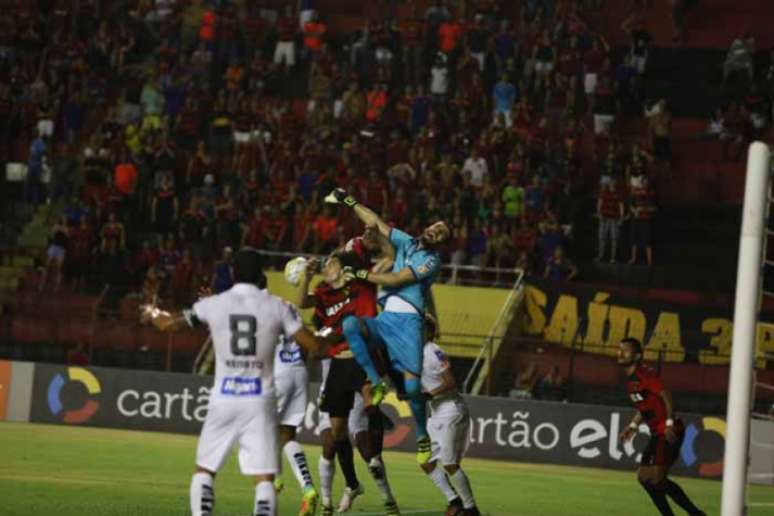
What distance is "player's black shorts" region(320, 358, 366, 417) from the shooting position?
56.6 feet

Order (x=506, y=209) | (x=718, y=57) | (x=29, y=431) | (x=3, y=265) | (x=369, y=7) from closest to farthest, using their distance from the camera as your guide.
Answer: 1. (x=29, y=431)
2. (x=506, y=209)
3. (x=3, y=265)
4. (x=718, y=57)
5. (x=369, y=7)

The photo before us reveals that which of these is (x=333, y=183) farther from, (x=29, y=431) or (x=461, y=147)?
(x=29, y=431)

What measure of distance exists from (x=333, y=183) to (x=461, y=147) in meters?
2.96

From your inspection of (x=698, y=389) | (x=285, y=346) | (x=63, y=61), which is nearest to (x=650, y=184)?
(x=698, y=389)

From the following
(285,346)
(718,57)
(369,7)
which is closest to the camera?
(285,346)

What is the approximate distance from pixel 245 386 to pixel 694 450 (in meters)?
15.9

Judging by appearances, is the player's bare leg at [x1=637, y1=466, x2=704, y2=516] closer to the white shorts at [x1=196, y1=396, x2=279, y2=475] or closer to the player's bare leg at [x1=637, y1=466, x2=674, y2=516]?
the player's bare leg at [x1=637, y1=466, x2=674, y2=516]

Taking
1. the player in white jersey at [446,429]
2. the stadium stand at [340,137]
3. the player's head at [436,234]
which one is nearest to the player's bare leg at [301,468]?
the player in white jersey at [446,429]

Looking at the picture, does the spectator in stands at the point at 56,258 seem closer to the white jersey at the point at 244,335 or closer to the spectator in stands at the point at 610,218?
the spectator in stands at the point at 610,218

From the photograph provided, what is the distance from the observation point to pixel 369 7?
42469mm

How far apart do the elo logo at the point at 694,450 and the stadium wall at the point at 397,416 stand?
0.6 inches

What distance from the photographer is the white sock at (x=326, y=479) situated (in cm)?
1688

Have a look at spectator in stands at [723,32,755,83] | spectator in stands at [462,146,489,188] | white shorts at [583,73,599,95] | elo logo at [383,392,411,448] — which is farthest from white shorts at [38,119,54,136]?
spectator in stands at [723,32,755,83]

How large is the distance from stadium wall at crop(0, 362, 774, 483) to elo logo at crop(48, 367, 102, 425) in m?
0.02
